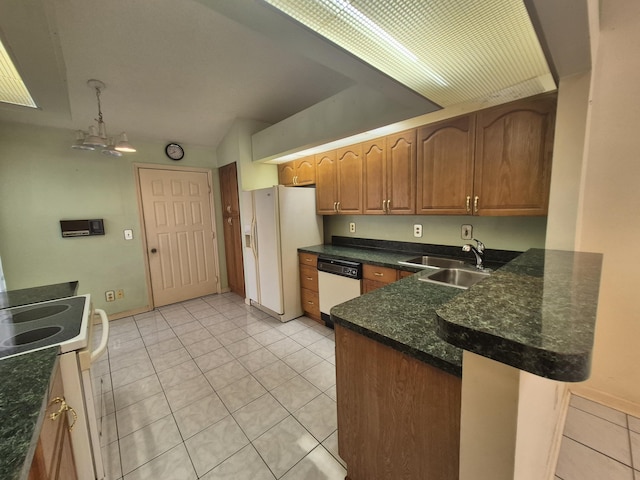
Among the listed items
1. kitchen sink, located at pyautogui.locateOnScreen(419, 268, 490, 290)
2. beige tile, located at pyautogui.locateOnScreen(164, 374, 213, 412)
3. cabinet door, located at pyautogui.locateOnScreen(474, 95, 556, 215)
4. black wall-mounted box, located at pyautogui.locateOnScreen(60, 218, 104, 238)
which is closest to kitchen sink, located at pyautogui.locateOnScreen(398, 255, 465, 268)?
kitchen sink, located at pyautogui.locateOnScreen(419, 268, 490, 290)

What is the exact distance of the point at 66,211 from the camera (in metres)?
3.07

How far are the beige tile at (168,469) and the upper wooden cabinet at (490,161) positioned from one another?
239cm

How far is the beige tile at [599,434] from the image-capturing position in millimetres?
1452

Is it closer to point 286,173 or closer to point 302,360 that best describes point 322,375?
point 302,360

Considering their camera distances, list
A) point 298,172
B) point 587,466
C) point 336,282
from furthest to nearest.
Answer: point 298,172, point 336,282, point 587,466

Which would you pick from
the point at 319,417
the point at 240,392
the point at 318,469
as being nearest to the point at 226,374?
the point at 240,392

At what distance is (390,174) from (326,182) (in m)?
0.84

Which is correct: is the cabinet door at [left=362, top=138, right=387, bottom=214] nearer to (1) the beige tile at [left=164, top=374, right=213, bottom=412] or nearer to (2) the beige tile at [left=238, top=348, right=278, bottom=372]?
(2) the beige tile at [left=238, top=348, right=278, bottom=372]

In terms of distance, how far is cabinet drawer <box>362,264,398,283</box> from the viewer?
2.36m

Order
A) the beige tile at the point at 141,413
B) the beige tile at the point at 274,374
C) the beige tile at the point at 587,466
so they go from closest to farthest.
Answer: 1. the beige tile at the point at 587,466
2. the beige tile at the point at 141,413
3. the beige tile at the point at 274,374

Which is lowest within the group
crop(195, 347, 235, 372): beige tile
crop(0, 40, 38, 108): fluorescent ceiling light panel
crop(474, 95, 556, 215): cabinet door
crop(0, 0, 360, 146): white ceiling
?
crop(195, 347, 235, 372): beige tile

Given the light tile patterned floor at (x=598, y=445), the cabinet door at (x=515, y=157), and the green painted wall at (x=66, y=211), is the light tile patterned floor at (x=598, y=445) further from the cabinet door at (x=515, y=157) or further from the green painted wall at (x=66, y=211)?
the green painted wall at (x=66, y=211)

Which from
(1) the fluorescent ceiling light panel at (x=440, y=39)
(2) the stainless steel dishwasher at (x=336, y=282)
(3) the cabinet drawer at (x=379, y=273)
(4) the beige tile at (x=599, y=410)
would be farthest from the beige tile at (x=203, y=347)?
(4) the beige tile at (x=599, y=410)

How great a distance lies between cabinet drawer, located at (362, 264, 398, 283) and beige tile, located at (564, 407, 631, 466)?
1386 millimetres
